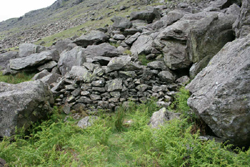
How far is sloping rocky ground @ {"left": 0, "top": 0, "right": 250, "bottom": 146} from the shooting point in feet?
14.6

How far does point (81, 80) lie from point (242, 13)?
8.65 metres

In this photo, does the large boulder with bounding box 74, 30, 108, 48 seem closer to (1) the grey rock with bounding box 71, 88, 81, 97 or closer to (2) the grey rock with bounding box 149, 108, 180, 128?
(1) the grey rock with bounding box 71, 88, 81, 97

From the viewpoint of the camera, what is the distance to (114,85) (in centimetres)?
909

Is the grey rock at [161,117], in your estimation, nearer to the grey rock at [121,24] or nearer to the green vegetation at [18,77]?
the green vegetation at [18,77]

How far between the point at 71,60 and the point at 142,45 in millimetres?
5681

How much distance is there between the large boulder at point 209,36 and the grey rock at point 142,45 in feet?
11.8

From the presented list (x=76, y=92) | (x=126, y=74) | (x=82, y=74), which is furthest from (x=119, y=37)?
(x=76, y=92)

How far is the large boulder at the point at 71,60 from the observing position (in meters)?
11.2

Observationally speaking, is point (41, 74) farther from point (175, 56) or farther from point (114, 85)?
point (175, 56)

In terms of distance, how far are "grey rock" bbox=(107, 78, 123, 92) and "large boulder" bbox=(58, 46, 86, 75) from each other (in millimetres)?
3112

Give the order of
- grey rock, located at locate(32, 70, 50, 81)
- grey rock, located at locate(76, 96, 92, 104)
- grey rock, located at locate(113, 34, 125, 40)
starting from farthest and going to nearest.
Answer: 1. grey rock, located at locate(113, 34, 125, 40)
2. grey rock, located at locate(32, 70, 50, 81)
3. grey rock, located at locate(76, 96, 92, 104)

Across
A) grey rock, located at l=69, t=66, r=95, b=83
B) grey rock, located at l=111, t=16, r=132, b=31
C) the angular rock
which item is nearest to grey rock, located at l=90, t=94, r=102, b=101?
grey rock, located at l=69, t=66, r=95, b=83

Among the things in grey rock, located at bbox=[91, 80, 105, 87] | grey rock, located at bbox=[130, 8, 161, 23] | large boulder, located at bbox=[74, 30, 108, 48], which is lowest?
grey rock, located at bbox=[91, 80, 105, 87]

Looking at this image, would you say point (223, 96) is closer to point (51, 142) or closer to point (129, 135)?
point (129, 135)
